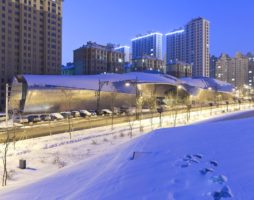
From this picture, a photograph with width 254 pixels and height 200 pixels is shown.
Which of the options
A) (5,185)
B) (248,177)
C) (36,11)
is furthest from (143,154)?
(36,11)

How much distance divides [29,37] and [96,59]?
1298 inches

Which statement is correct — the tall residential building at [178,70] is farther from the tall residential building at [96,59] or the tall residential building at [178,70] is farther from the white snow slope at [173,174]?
the white snow slope at [173,174]

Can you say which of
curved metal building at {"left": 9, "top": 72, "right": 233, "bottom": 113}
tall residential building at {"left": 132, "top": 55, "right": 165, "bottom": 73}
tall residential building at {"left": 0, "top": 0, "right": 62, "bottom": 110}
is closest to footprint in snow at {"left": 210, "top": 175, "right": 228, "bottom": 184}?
curved metal building at {"left": 9, "top": 72, "right": 233, "bottom": 113}

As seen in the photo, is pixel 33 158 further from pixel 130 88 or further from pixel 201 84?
pixel 201 84

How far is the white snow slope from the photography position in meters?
8.80

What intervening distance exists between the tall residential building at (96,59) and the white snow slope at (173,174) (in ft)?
464

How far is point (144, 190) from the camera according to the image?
936 cm

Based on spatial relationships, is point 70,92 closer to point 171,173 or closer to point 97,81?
point 97,81

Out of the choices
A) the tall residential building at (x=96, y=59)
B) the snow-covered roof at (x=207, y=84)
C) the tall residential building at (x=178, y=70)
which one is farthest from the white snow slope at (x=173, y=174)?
the tall residential building at (x=178, y=70)

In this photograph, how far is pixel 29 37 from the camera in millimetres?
130500

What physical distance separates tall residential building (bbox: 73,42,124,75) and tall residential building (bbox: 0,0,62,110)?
17.2m

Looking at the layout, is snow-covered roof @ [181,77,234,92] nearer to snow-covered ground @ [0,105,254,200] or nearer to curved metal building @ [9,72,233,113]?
curved metal building @ [9,72,233,113]

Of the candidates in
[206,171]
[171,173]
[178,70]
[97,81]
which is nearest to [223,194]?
[206,171]

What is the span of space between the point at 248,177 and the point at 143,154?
14.9 feet
